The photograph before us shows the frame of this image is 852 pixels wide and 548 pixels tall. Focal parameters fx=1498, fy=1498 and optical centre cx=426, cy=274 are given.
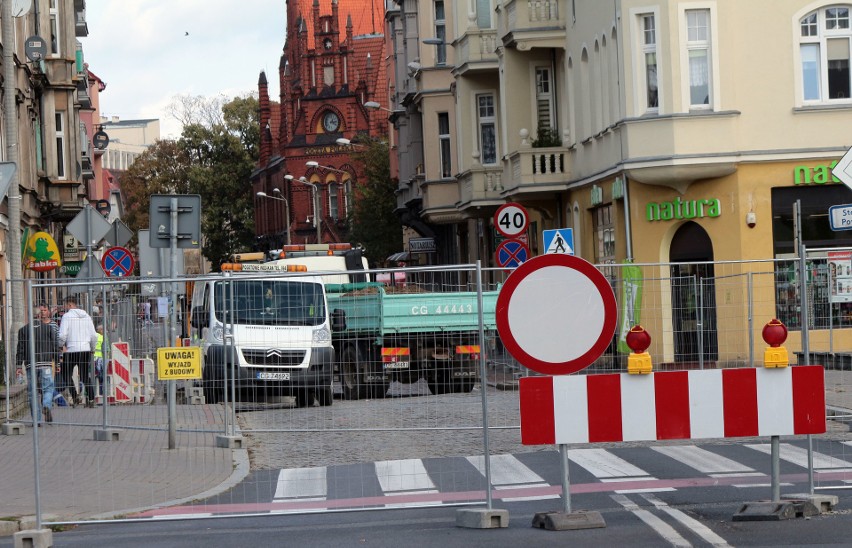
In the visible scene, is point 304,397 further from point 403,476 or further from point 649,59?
point 649,59

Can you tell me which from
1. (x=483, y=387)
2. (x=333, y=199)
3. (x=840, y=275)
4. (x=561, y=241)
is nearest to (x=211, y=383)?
(x=483, y=387)

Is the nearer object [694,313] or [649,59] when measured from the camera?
[694,313]

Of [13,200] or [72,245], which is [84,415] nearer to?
[13,200]

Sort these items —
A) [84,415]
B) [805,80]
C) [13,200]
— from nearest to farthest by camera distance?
[84,415]
[13,200]
[805,80]

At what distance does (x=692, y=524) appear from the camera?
9.95 m

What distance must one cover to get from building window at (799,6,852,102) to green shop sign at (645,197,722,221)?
2775 mm

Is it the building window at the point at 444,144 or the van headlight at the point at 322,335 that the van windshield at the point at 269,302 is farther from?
the building window at the point at 444,144

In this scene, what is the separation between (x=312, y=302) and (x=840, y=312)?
5.09 meters

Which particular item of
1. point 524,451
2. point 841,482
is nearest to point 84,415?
point 524,451

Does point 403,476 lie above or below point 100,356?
below

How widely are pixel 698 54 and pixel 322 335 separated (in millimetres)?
18998

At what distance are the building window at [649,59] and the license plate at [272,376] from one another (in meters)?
18.3

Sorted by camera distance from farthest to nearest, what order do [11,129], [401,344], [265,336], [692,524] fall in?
1. [11,129]
2. [265,336]
3. [401,344]
4. [692,524]

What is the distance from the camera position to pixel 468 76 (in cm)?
4506
